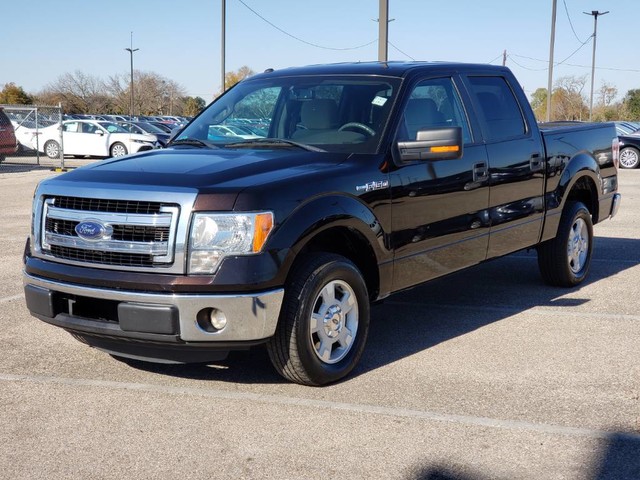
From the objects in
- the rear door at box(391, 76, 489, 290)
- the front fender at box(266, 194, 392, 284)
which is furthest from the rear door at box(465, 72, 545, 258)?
the front fender at box(266, 194, 392, 284)

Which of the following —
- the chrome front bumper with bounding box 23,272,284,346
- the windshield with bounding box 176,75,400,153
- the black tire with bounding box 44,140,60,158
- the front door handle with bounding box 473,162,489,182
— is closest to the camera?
the chrome front bumper with bounding box 23,272,284,346

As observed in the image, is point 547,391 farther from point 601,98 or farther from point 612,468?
point 601,98

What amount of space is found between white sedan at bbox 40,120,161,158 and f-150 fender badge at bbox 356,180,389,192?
78.4 ft

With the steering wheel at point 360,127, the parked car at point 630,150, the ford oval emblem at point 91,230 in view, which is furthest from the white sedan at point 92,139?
the ford oval emblem at point 91,230

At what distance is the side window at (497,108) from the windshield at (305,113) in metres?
1.09

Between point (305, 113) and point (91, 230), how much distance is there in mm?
1895

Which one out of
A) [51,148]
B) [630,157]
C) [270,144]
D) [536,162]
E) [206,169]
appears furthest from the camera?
[51,148]

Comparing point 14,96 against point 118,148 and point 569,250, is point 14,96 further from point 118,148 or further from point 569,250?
point 569,250

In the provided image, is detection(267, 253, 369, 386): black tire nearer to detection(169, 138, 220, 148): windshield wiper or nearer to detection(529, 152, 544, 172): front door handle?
detection(169, 138, 220, 148): windshield wiper

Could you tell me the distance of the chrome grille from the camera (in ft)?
14.9

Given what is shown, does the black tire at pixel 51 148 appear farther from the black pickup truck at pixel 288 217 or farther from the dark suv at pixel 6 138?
the black pickup truck at pixel 288 217

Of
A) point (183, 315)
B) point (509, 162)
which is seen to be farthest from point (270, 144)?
point (509, 162)

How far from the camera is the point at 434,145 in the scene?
17.4 ft

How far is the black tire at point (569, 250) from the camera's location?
7.70 m
